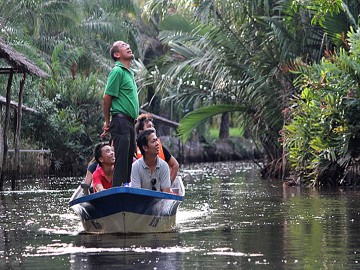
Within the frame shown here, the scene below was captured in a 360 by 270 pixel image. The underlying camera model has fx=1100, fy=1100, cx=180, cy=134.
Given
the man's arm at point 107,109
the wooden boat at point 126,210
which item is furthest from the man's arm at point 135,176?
the man's arm at point 107,109

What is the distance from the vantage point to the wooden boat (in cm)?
1152

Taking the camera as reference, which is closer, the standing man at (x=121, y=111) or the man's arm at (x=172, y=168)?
the standing man at (x=121, y=111)

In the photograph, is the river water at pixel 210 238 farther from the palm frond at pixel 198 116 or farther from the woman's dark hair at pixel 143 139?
the palm frond at pixel 198 116

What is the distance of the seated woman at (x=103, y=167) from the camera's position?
42.6ft

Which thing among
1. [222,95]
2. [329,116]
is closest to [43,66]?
[222,95]

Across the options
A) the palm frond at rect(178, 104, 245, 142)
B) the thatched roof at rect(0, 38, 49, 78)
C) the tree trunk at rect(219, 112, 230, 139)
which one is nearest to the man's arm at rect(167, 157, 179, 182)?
the thatched roof at rect(0, 38, 49, 78)

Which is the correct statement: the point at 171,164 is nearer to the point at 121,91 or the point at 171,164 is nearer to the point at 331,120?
the point at 121,91

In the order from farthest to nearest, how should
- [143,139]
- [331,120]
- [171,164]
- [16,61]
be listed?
[331,120]
[16,61]
[171,164]
[143,139]

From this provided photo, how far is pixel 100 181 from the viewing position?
42.9 feet

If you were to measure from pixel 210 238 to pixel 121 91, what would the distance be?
2.27 metres

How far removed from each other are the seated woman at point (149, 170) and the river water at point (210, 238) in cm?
61

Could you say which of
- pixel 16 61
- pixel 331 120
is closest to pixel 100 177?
pixel 16 61

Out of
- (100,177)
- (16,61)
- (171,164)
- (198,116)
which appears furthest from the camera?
(198,116)

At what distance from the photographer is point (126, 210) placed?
11719mm
